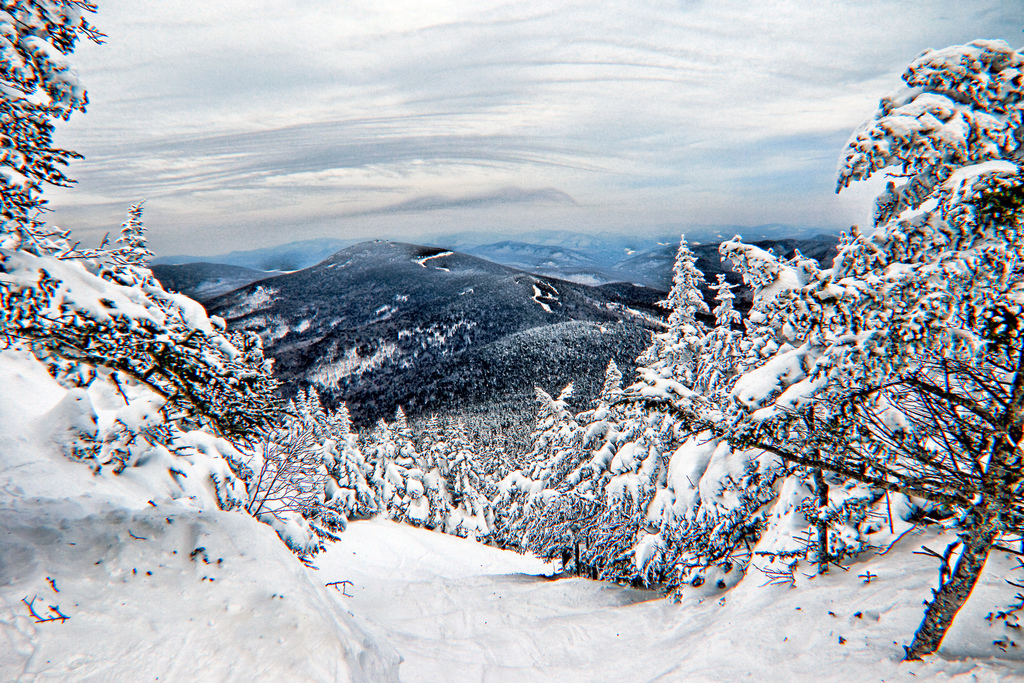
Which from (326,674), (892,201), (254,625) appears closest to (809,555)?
(892,201)

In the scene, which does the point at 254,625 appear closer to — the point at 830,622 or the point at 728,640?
the point at 728,640

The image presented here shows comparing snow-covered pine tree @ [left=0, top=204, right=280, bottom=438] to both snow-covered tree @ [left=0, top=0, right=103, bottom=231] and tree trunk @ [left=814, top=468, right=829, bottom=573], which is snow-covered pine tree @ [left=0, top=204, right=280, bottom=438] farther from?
tree trunk @ [left=814, top=468, right=829, bottom=573]

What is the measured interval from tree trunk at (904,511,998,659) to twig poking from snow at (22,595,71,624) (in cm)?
1079

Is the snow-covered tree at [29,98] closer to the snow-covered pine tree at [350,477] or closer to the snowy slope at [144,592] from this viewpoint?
the snowy slope at [144,592]

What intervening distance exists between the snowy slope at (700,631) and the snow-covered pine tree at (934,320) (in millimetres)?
841

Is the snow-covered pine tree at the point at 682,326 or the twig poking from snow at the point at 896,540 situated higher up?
the snow-covered pine tree at the point at 682,326

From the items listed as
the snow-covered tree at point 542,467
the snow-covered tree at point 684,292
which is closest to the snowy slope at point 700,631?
the snow-covered tree at point 542,467

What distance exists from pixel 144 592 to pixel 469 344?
4613 inches

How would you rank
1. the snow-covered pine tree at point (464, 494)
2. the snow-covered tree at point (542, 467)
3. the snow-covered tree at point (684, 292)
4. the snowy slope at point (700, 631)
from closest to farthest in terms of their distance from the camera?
the snowy slope at point (700, 631)
the snow-covered tree at point (684, 292)
the snow-covered tree at point (542, 467)
the snow-covered pine tree at point (464, 494)

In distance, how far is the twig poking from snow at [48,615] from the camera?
500cm

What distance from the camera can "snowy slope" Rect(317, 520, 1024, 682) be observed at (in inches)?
258

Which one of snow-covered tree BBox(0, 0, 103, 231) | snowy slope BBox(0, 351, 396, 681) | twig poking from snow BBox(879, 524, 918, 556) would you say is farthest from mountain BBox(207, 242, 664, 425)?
snow-covered tree BBox(0, 0, 103, 231)

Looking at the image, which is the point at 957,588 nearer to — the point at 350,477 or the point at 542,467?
the point at 542,467

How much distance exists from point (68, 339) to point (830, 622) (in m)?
12.1
